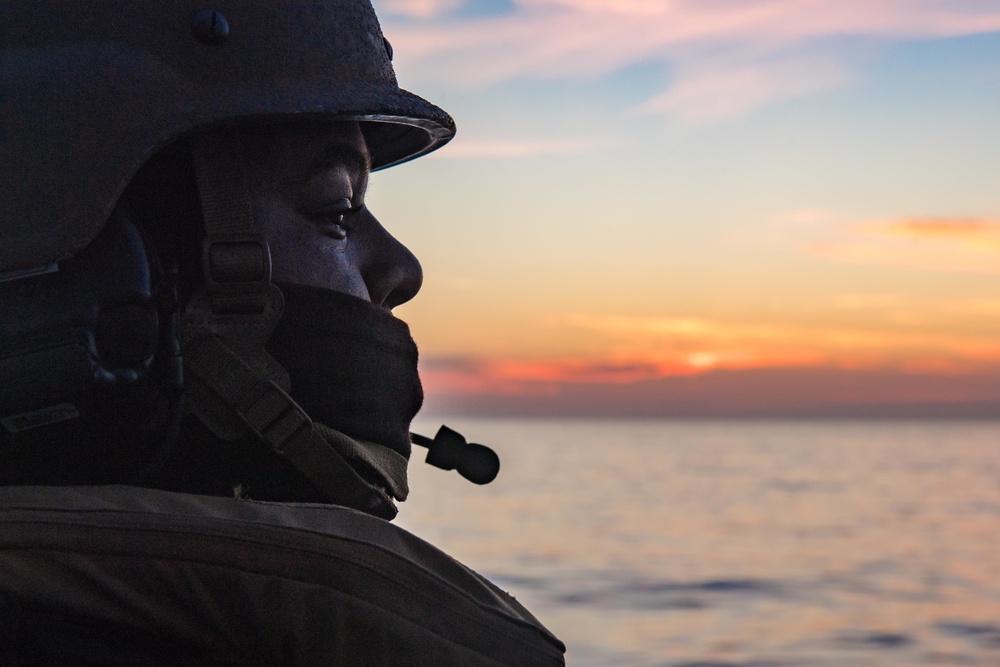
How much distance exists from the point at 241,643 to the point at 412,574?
0.23m

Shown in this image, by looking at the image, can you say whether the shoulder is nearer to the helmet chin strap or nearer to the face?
the helmet chin strap

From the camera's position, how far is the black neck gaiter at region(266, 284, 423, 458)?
7.50 feet

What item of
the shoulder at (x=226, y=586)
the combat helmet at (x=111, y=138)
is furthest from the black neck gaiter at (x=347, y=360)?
the shoulder at (x=226, y=586)

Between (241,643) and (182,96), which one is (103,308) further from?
(241,643)

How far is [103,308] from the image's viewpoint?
1.97 metres

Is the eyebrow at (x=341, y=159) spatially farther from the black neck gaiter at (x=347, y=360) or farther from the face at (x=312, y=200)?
the black neck gaiter at (x=347, y=360)

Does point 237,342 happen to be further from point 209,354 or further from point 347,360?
point 347,360

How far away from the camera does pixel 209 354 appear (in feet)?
7.21

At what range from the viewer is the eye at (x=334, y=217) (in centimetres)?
235

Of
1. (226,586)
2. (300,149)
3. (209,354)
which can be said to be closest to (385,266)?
(300,149)

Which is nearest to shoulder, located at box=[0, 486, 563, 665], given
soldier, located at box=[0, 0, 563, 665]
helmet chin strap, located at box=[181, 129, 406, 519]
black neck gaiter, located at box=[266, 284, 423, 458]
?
soldier, located at box=[0, 0, 563, 665]

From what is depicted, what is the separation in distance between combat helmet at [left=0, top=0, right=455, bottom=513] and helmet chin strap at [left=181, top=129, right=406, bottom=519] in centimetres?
1

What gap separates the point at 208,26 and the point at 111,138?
1.04 feet

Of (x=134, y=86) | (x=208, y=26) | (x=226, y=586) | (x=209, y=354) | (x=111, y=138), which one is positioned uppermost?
(x=208, y=26)
